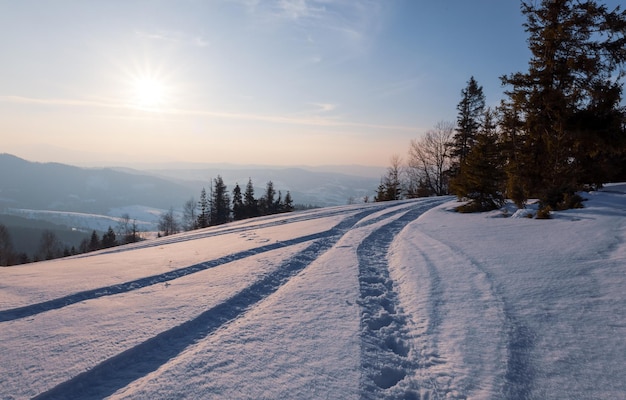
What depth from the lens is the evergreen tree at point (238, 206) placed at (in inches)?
2005

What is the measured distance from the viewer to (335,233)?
412 inches

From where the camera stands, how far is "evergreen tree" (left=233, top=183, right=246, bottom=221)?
50938mm

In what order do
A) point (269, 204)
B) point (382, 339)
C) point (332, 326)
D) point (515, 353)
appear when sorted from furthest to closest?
point (269, 204) < point (332, 326) < point (382, 339) < point (515, 353)

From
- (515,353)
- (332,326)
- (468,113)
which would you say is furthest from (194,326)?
(468,113)

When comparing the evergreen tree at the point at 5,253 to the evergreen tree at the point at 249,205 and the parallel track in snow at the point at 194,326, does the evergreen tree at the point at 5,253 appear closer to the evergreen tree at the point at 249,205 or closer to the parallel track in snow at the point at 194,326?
the evergreen tree at the point at 249,205

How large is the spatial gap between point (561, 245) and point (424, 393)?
5612 mm

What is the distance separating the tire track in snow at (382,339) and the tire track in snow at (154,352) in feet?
5.43

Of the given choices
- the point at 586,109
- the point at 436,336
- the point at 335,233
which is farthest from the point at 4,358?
the point at 586,109

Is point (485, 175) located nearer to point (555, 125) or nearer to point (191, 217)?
point (555, 125)

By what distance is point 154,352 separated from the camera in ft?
11.0

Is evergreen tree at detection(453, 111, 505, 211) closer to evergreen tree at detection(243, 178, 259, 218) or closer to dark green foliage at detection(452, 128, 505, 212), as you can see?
dark green foliage at detection(452, 128, 505, 212)

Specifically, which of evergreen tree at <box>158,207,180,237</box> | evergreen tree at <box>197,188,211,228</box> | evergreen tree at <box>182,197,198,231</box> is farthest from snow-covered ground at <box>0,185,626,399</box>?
evergreen tree at <box>158,207,180,237</box>

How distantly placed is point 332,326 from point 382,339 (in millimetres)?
633

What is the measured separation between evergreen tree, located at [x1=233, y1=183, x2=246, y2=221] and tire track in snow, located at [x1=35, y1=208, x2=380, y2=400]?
46.5 meters
